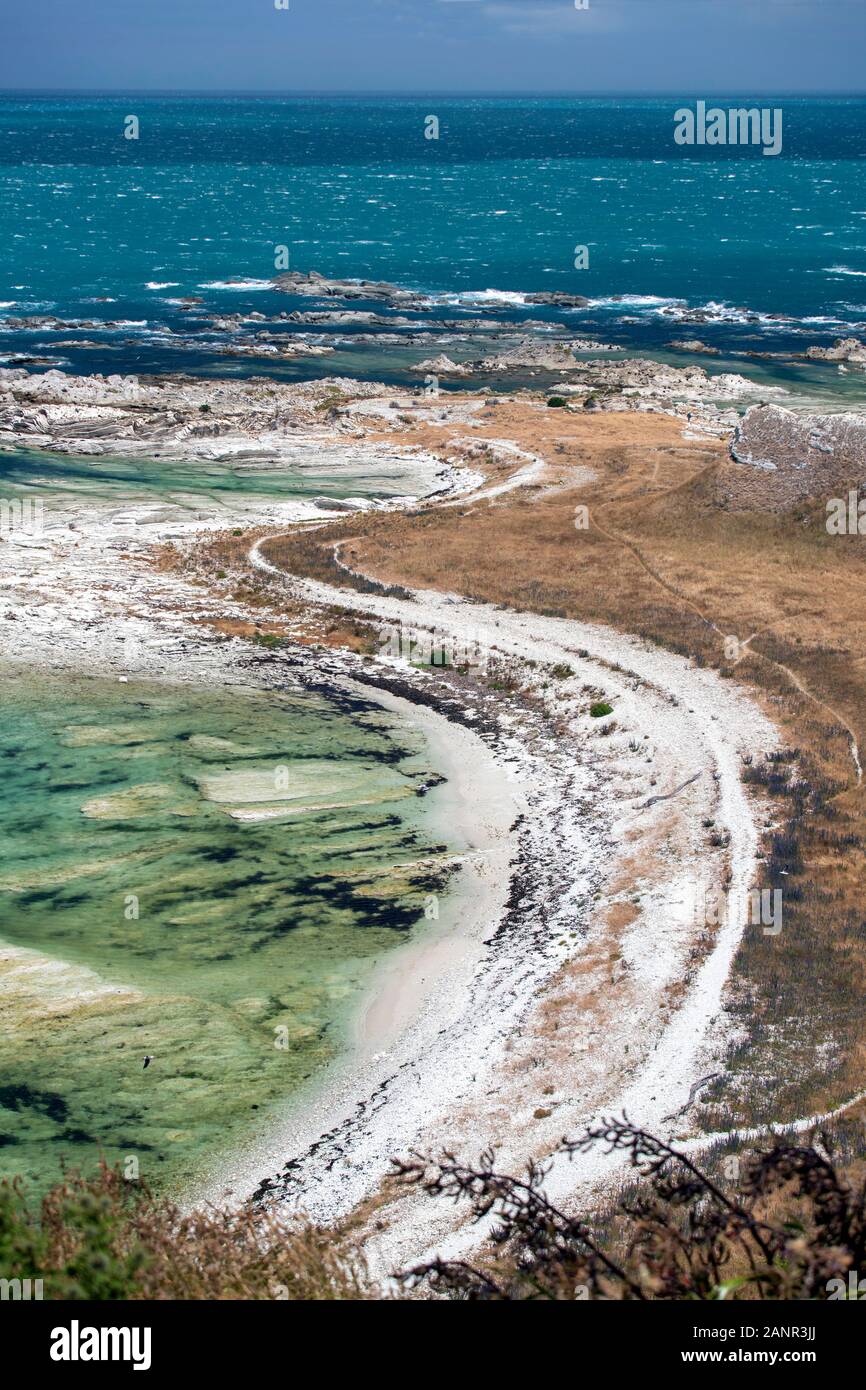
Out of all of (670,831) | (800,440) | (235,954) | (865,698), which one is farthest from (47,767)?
(800,440)

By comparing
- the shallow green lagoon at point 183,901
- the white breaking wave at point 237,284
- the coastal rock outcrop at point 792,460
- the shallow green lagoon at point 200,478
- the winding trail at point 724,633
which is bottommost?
the shallow green lagoon at point 183,901

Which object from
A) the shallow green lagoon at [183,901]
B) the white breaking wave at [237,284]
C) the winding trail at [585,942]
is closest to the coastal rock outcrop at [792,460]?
the winding trail at [585,942]

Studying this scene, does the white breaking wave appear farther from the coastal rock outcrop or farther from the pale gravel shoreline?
the coastal rock outcrop

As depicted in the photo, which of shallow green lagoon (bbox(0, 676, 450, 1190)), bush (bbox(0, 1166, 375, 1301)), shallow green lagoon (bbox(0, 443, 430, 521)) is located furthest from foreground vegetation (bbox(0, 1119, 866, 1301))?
shallow green lagoon (bbox(0, 443, 430, 521))

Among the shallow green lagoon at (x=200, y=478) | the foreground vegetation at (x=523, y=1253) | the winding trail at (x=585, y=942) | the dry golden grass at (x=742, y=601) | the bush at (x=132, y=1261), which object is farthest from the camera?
the shallow green lagoon at (x=200, y=478)

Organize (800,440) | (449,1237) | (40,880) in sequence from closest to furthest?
(449,1237) < (40,880) < (800,440)

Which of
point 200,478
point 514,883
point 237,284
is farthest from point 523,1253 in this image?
point 237,284

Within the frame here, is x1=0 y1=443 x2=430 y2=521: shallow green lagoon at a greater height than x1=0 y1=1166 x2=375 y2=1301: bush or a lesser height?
greater

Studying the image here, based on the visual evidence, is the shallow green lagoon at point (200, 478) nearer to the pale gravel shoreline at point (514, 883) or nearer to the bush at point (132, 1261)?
the pale gravel shoreline at point (514, 883)
